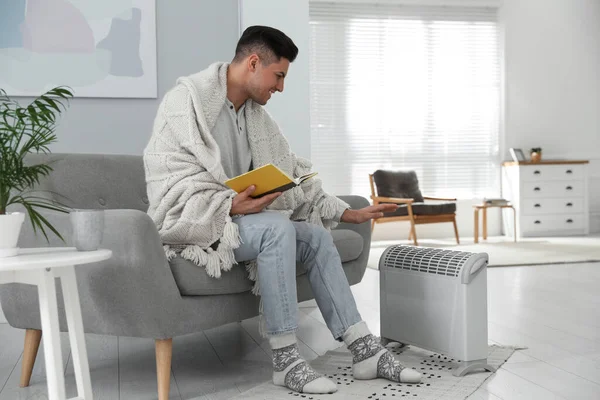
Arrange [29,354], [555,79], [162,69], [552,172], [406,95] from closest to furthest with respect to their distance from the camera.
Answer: [29,354] → [162,69] → [552,172] → [406,95] → [555,79]

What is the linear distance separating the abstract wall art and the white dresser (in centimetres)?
488

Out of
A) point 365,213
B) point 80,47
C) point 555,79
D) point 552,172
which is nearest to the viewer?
point 365,213

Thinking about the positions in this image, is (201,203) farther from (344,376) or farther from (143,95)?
(143,95)

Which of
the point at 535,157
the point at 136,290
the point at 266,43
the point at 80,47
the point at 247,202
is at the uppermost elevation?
the point at 80,47

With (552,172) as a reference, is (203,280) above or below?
below

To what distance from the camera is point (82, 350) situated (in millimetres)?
2084

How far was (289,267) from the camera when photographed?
2.31 m

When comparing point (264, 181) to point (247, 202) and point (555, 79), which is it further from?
point (555, 79)

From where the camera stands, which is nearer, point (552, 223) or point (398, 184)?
point (398, 184)

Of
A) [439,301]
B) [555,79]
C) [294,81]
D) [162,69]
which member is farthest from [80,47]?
[555,79]

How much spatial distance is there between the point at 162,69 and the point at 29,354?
5.43 ft

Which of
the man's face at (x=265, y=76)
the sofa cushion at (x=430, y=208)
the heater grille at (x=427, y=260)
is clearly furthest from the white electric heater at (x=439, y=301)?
the sofa cushion at (x=430, y=208)

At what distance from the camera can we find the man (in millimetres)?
2303

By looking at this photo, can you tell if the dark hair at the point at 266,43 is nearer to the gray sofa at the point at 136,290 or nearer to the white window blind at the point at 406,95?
the gray sofa at the point at 136,290
